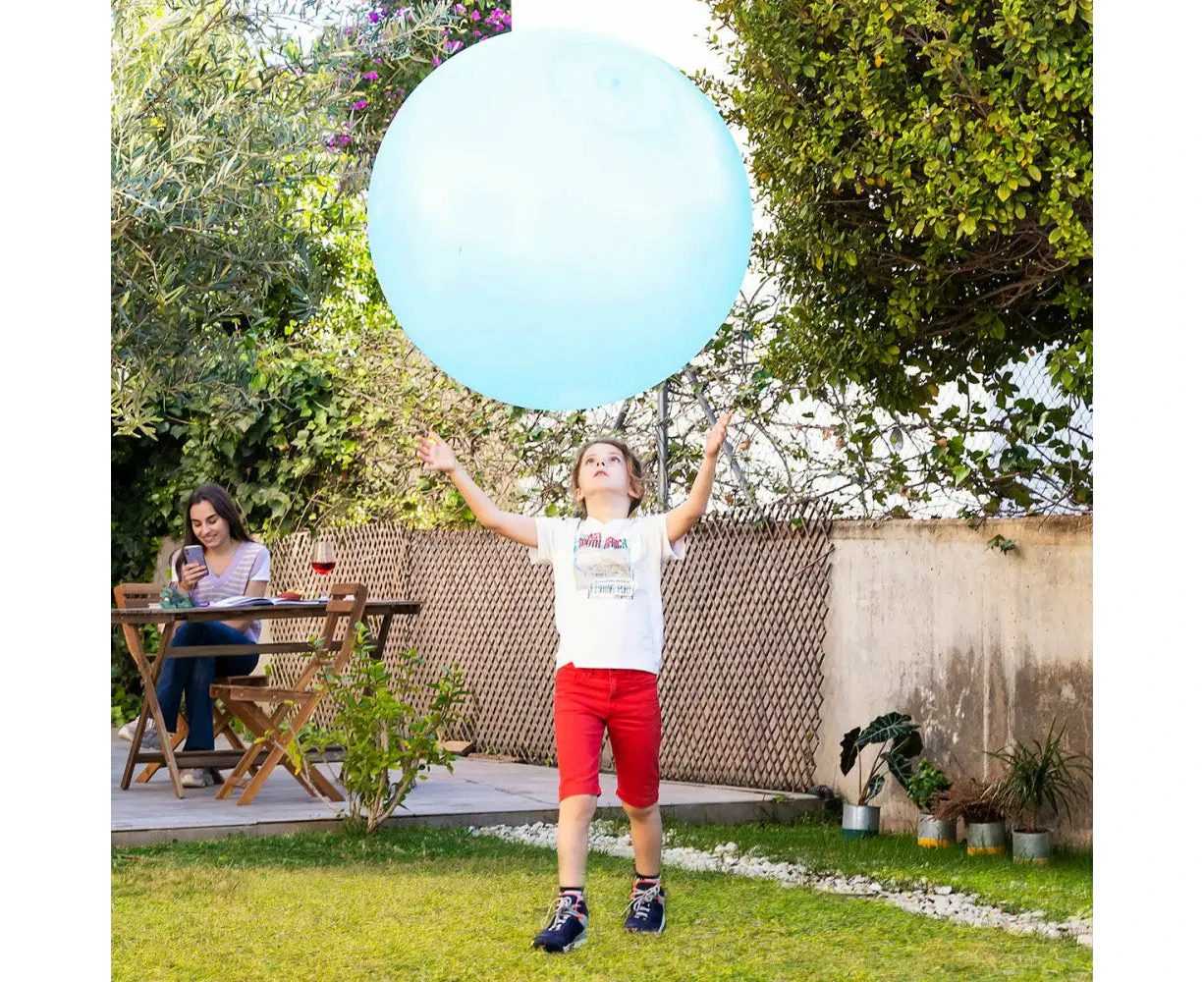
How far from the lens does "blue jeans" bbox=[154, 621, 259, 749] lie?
6.57 meters

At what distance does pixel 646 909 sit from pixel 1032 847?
1792mm

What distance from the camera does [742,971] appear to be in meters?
3.59

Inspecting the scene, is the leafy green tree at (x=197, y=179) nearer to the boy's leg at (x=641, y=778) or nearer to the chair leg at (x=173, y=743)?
the boy's leg at (x=641, y=778)

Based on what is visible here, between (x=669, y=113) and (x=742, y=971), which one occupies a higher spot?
(x=669, y=113)

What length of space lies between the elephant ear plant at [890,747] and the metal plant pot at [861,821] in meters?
0.07

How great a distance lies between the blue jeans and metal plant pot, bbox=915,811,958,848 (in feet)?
9.97

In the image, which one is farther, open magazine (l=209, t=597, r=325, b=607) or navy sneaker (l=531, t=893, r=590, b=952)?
open magazine (l=209, t=597, r=325, b=607)

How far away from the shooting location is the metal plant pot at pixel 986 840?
5254 mm

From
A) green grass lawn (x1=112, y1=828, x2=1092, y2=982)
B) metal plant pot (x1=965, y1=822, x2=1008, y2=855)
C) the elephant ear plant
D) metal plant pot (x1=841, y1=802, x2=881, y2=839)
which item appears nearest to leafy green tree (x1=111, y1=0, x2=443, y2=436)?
green grass lawn (x1=112, y1=828, x2=1092, y2=982)

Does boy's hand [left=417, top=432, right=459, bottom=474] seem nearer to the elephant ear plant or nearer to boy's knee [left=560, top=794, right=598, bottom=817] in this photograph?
boy's knee [left=560, top=794, right=598, bottom=817]

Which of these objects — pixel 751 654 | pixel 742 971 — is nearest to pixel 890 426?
pixel 751 654

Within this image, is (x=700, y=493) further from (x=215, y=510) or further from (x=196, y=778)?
(x=196, y=778)
